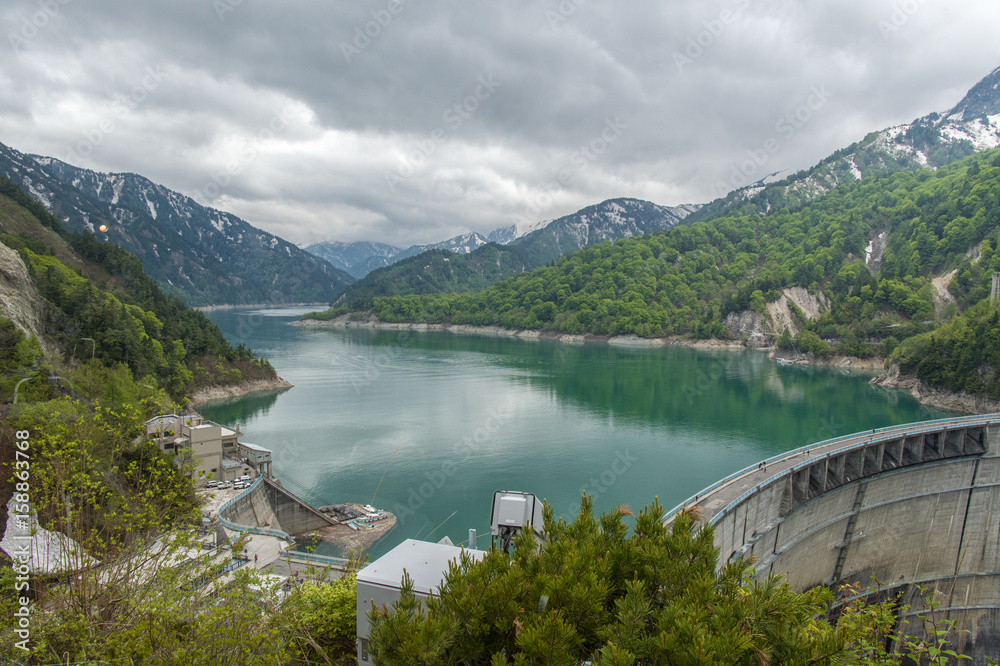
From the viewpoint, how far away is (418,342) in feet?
370

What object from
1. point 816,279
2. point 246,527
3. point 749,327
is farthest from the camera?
point 816,279

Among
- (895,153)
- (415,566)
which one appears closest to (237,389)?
(415,566)

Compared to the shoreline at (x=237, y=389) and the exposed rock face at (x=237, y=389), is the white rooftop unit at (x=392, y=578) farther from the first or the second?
the exposed rock face at (x=237, y=389)

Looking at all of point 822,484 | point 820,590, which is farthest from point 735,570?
point 822,484

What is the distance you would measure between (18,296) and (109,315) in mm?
10541

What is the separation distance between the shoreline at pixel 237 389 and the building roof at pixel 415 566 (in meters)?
50.8

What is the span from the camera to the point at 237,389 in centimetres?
5619

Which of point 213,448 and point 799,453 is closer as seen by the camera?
point 799,453

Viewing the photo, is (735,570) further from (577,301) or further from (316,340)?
(577,301)

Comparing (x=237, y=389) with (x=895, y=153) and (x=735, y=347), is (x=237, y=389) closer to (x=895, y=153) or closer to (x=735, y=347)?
(x=735, y=347)

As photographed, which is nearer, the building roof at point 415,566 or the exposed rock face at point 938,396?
the building roof at point 415,566

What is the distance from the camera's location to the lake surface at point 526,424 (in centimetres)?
2958

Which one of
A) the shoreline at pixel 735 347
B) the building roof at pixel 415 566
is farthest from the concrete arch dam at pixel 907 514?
the shoreline at pixel 735 347

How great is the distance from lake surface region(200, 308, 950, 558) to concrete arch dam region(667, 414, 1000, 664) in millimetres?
7010
